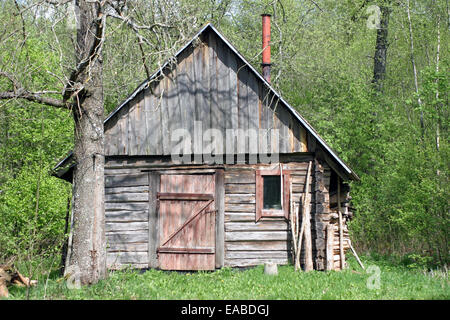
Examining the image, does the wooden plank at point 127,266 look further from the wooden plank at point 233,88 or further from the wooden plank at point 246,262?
the wooden plank at point 233,88

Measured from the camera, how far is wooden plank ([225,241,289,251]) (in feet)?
43.1

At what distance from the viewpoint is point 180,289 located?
407 inches

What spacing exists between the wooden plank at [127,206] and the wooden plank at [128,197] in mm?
77

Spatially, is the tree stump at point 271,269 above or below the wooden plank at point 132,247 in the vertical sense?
below

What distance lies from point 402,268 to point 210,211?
534 centimetres

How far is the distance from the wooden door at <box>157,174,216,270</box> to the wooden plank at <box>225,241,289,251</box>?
463mm

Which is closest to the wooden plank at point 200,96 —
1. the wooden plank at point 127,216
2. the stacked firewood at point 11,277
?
the wooden plank at point 127,216

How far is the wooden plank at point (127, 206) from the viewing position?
1349cm

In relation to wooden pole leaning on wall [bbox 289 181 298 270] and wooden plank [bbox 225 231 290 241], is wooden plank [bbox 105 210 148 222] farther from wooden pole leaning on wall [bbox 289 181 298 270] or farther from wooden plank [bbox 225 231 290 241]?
wooden pole leaning on wall [bbox 289 181 298 270]

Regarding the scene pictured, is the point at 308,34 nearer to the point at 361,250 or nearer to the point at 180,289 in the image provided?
the point at 361,250

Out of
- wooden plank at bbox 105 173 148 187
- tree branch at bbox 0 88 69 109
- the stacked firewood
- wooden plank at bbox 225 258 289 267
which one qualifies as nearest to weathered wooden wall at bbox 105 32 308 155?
wooden plank at bbox 105 173 148 187

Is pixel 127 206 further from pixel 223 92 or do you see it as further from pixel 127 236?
pixel 223 92
